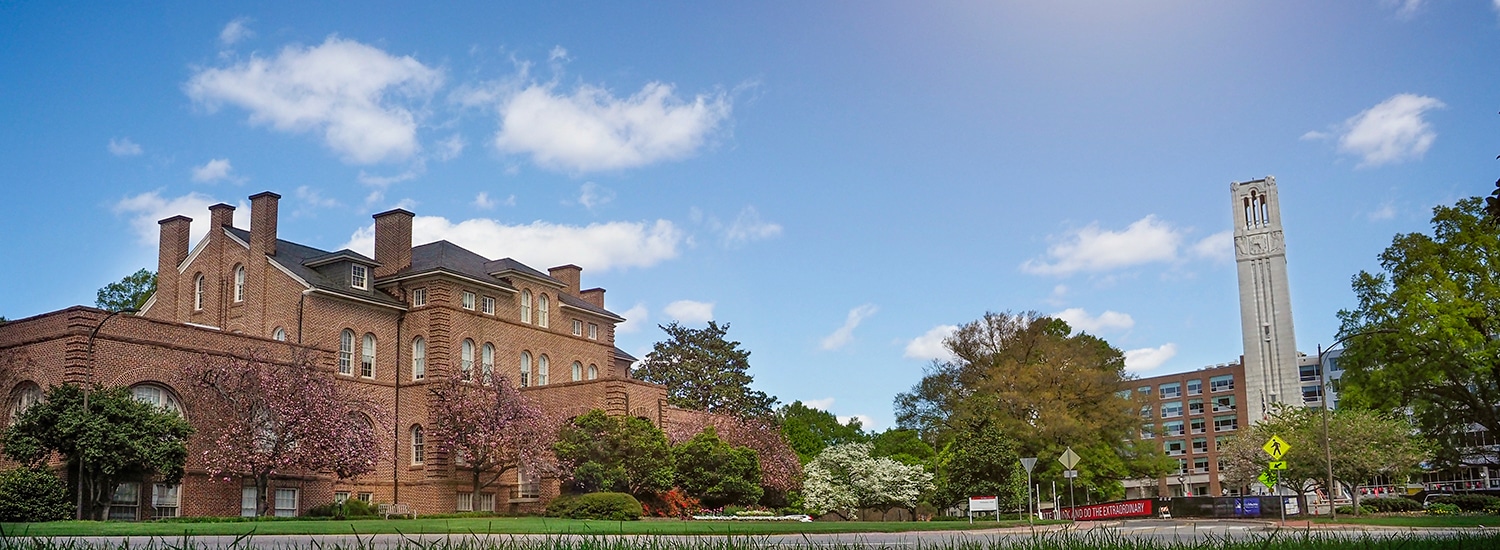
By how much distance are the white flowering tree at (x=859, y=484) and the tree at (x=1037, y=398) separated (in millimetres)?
3246

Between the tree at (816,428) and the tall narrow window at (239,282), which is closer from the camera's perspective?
the tall narrow window at (239,282)

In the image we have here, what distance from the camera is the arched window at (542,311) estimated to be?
56.7 meters

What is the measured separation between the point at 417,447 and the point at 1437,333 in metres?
42.5

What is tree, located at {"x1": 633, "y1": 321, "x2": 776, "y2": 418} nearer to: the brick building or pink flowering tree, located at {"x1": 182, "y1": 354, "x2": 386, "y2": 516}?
the brick building

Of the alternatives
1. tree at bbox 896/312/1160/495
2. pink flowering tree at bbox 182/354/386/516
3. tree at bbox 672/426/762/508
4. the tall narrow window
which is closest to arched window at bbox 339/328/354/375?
the tall narrow window

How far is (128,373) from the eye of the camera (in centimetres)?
3816

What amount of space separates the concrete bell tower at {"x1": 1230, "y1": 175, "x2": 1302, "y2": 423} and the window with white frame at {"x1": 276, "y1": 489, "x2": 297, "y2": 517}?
7916 centimetres

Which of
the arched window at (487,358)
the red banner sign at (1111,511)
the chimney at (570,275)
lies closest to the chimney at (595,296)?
the chimney at (570,275)

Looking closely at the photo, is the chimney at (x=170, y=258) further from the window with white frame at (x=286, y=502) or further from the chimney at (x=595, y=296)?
the chimney at (x=595, y=296)

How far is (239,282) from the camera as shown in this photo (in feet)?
161

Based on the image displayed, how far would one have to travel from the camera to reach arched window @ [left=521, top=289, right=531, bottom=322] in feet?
182

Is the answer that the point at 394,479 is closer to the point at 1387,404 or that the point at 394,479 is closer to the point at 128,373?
the point at 128,373

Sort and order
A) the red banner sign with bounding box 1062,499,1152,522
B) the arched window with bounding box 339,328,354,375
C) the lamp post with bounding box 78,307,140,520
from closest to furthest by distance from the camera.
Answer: the lamp post with bounding box 78,307,140,520 → the red banner sign with bounding box 1062,499,1152,522 → the arched window with bounding box 339,328,354,375

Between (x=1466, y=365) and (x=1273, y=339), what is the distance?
5321 centimetres
